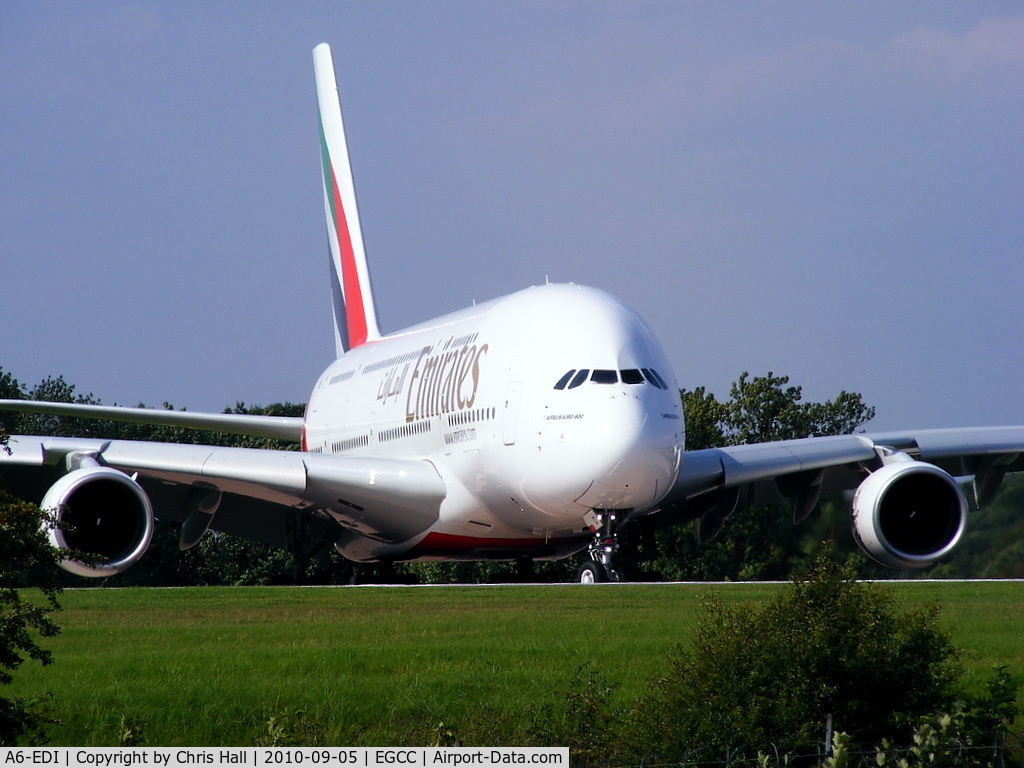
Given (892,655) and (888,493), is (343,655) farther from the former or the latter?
(888,493)

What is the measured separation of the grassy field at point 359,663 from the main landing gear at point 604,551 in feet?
12.9

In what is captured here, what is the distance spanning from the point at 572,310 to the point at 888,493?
4.61 m

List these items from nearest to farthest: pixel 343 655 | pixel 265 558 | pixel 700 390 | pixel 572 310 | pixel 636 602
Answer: pixel 343 655 → pixel 636 602 → pixel 572 310 → pixel 265 558 → pixel 700 390

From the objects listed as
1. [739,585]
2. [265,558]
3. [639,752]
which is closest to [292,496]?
[739,585]

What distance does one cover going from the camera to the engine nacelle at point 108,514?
16.8 m

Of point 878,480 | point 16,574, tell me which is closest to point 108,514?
point 878,480

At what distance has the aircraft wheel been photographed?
57.7ft

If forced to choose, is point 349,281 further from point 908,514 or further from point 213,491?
point 908,514

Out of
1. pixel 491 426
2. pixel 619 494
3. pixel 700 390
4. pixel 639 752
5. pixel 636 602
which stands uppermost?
pixel 700 390

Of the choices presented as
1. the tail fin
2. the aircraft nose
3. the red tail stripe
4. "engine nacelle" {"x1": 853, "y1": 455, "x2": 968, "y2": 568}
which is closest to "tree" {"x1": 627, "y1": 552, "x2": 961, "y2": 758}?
the aircraft nose

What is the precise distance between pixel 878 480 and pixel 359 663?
10.8 metres

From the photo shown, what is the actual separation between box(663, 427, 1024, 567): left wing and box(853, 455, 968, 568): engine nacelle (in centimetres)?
1

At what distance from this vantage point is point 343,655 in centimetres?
959

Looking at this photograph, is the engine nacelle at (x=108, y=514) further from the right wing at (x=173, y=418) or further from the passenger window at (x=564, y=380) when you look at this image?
the passenger window at (x=564, y=380)
